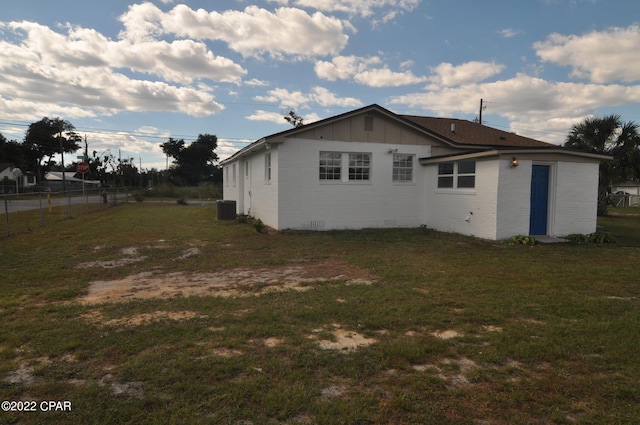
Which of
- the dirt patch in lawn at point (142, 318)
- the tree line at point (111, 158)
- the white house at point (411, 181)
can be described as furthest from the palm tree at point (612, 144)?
the tree line at point (111, 158)

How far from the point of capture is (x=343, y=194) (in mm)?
13656

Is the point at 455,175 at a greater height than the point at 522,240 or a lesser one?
greater

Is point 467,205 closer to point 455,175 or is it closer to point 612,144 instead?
point 455,175

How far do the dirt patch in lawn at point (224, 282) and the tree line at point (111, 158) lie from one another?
62.6m

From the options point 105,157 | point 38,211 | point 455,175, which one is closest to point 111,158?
point 105,157

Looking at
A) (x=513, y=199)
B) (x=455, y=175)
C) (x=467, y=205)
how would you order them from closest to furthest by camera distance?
(x=513, y=199) < (x=467, y=205) < (x=455, y=175)

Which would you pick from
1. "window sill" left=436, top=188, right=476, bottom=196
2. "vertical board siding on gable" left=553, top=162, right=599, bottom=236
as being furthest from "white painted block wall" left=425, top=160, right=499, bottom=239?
"vertical board siding on gable" left=553, top=162, right=599, bottom=236

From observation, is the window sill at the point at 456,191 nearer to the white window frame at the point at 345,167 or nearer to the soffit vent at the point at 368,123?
the white window frame at the point at 345,167

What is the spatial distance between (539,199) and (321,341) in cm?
1037

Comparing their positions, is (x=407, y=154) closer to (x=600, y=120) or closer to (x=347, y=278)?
(x=347, y=278)

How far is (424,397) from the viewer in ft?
9.70

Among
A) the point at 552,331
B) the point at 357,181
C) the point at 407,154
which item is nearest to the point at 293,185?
the point at 357,181

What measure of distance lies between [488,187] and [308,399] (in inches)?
396

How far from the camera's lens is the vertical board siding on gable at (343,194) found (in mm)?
13086
